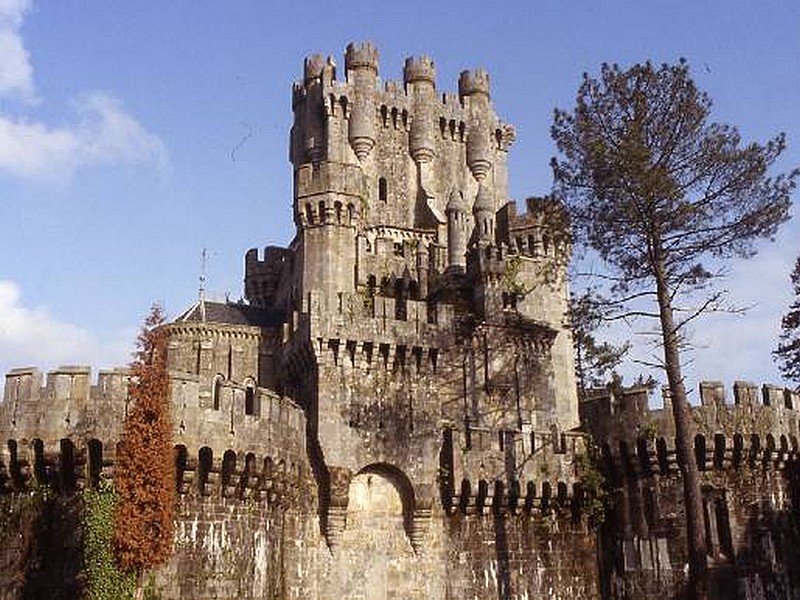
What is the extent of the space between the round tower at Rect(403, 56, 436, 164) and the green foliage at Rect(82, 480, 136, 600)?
2888 centimetres

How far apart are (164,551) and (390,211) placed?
2587 centimetres

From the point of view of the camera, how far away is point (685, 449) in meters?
25.1

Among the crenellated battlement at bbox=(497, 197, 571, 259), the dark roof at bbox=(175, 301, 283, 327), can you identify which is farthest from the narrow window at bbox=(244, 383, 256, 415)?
the crenellated battlement at bbox=(497, 197, 571, 259)

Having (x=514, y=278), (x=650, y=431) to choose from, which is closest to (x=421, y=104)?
(x=514, y=278)

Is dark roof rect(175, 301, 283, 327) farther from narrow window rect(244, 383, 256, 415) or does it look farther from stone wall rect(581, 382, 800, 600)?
stone wall rect(581, 382, 800, 600)

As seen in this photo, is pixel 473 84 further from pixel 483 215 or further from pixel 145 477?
pixel 145 477

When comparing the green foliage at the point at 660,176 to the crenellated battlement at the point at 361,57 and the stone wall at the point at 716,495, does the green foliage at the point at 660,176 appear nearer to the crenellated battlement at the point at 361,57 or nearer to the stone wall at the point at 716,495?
the stone wall at the point at 716,495

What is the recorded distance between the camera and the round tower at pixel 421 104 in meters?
49.9

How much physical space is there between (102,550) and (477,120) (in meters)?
34.3

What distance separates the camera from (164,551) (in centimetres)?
2578

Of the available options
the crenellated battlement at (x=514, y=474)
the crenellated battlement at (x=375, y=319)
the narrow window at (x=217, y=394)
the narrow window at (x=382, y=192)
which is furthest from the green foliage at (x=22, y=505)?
the narrow window at (x=382, y=192)

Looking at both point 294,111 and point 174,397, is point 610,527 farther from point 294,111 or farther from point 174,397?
point 294,111

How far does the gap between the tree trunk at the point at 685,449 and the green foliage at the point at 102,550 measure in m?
14.7

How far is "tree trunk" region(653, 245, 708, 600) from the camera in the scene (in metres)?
24.2
